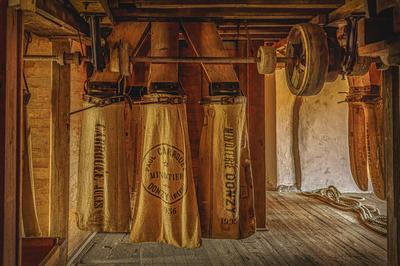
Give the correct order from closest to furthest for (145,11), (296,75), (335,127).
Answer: (296,75) < (145,11) < (335,127)

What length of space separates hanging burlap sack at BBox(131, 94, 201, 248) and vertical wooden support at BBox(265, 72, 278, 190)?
18.6 ft

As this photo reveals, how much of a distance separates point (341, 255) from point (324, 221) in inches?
60.4

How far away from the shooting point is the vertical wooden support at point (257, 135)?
5.29 meters

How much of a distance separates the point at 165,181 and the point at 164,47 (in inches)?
40.9

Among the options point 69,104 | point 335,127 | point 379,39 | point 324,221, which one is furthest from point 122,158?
point 335,127

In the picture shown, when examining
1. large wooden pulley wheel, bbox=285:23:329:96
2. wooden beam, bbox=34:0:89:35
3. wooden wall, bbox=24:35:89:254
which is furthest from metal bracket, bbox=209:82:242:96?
wooden wall, bbox=24:35:89:254

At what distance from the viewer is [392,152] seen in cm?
266

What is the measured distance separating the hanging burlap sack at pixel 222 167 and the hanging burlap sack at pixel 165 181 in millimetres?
140

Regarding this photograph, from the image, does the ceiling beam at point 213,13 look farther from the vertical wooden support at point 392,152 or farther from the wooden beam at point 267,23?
the vertical wooden support at point 392,152

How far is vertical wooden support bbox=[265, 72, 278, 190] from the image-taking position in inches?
332

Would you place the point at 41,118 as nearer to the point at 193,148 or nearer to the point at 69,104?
the point at 69,104

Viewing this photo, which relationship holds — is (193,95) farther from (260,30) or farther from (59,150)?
(59,150)

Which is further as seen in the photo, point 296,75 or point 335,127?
point 335,127

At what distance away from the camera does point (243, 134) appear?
3.05 m
